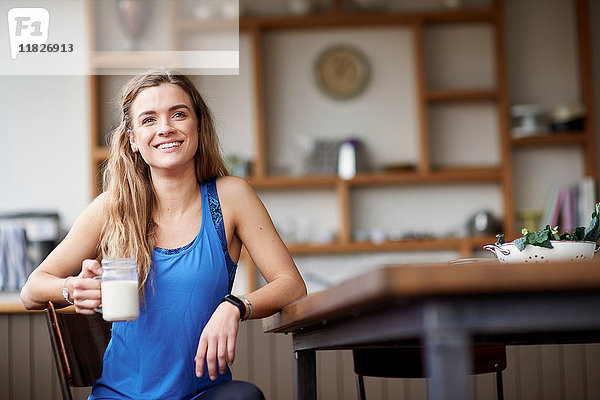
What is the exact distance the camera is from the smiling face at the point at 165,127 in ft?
5.92

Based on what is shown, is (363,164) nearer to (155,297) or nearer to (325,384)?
(325,384)

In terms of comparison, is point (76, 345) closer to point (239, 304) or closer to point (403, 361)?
point (239, 304)

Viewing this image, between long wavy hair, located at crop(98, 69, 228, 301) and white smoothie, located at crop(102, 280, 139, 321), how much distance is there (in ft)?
0.94

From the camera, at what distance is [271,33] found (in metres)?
5.02

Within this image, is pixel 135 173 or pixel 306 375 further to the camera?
pixel 135 173

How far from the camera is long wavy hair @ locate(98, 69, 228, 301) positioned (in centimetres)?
178

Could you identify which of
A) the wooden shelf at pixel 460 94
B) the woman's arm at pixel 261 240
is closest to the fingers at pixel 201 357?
the woman's arm at pixel 261 240

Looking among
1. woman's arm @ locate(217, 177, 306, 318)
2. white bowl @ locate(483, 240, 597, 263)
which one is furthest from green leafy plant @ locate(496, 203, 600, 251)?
woman's arm @ locate(217, 177, 306, 318)

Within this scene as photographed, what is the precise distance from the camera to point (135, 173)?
190cm

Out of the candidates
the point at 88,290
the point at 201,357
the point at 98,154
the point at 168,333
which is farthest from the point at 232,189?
the point at 98,154

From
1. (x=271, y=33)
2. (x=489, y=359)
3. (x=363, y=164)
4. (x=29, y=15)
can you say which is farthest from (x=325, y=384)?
(x=29, y=15)

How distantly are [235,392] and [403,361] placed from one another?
3.13 ft

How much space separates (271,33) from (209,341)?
12.7 feet

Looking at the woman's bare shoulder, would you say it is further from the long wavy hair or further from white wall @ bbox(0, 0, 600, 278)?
white wall @ bbox(0, 0, 600, 278)
